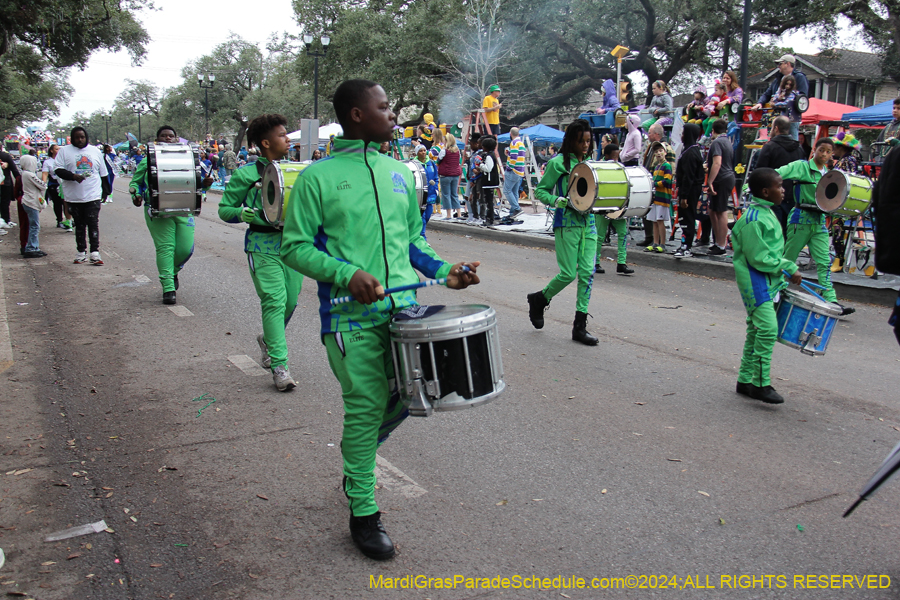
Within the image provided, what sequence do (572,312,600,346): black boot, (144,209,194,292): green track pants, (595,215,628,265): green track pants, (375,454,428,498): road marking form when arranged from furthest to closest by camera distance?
(595,215,628,265): green track pants, (144,209,194,292): green track pants, (572,312,600,346): black boot, (375,454,428,498): road marking

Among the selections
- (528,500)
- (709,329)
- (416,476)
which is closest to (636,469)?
(528,500)

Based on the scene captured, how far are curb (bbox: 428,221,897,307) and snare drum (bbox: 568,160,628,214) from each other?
3067 mm

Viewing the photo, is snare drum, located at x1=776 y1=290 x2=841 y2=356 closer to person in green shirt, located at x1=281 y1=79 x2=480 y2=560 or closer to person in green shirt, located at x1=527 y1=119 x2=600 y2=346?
person in green shirt, located at x1=527 y1=119 x2=600 y2=346

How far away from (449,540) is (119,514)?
1599mm

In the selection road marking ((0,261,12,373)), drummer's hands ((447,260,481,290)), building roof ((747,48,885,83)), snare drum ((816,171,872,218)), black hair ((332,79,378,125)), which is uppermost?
building roof ((747,48,885,83))

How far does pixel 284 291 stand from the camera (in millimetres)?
5617

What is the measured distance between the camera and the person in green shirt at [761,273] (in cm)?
507

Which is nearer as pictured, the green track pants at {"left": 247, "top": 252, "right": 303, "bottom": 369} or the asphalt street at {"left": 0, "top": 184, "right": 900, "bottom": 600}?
the asphalt street at {"left": 0, "top": 184, "right": 900, "bottom": 600}

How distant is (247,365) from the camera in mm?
6141

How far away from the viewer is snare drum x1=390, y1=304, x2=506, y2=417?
288 centimetres

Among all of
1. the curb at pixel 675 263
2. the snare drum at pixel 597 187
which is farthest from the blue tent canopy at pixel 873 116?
the snare drum at pixel 597 187

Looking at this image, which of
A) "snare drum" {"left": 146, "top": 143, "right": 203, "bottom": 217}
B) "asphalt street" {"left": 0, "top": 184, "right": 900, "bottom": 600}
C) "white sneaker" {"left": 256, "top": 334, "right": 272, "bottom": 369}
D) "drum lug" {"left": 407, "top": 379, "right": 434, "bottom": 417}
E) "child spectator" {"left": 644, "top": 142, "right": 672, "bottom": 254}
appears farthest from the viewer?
"child spectator" {"left": 644, "top": 142, "right": 672, "bottom": 254}

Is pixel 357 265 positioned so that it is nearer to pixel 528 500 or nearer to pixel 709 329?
pixel 528 500

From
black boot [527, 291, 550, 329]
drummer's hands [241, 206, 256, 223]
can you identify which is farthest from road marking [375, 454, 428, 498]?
black boot [527, 291, 550, 329]
